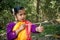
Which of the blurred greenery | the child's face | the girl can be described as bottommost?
the blurred greenery

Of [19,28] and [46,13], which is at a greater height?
[19,28]

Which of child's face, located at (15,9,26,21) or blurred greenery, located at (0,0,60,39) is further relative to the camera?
blurred greenery, located at (0,0,60,39)

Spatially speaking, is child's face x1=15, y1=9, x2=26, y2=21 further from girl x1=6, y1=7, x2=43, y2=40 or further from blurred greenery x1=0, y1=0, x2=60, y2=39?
blurred greenery x1=0, y1=0, x2=60, y2=39

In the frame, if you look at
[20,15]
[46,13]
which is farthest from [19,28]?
[46,13]

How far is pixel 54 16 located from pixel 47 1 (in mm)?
1177

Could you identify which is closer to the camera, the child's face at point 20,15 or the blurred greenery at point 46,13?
the child's face at point 20,15

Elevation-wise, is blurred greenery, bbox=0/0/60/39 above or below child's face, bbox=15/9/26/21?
below

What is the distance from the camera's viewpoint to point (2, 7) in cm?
747

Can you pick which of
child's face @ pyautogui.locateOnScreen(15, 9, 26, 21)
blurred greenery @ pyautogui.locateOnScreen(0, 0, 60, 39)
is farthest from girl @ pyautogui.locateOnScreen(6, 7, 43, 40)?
blurred greenery @ pyautogui.locateOnScreen(0, 0, 60, 39)

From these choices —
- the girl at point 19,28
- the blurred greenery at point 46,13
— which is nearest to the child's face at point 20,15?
the girl at point 19,28

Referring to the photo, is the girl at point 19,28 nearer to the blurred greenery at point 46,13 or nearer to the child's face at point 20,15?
the child's face at point 20,15

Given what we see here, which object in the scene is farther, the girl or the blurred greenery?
the blurred greenery

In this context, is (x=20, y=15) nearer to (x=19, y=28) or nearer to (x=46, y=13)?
(x=19, y=28)

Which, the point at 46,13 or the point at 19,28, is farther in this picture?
the point at 46,13
